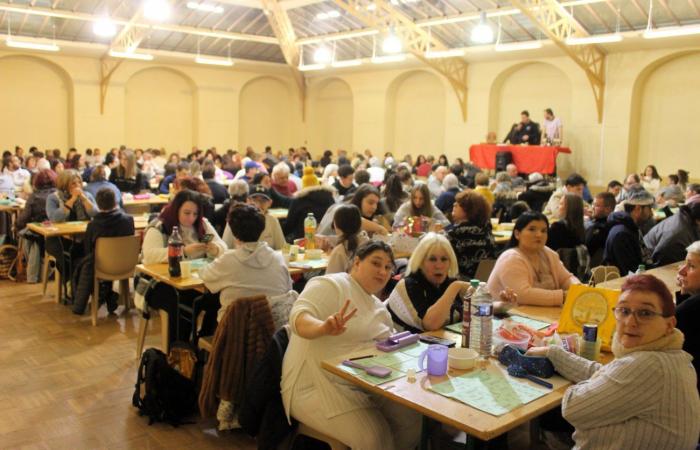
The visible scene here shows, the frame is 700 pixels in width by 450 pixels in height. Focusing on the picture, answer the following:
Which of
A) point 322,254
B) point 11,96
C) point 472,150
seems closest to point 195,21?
point 11,96

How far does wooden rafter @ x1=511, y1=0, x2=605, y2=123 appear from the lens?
11.9 metres

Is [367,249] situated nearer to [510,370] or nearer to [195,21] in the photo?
[510,370]

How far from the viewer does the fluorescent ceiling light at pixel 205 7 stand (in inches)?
607

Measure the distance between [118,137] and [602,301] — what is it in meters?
16.7

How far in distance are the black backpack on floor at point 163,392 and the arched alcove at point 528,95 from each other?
12537mm

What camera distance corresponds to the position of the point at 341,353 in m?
2.87

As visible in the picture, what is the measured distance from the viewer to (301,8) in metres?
16.1

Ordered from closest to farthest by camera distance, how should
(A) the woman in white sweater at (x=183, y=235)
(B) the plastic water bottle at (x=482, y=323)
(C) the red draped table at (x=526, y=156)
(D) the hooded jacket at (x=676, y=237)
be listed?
(B) the plastic water bottle at (x=482, y=323) → (A) the woman in white sweater at (x=183, y=235) → (D) the hooded jacket at (x=676, y=237) → (C) the red draped table at (x=526, y=156)

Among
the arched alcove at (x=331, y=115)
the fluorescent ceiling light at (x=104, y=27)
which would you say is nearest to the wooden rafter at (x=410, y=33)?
the arched alcove at (x=331, y=115)

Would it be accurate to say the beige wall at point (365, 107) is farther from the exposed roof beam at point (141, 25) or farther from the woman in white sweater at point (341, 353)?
the woman in white sweater at point (341, 353)

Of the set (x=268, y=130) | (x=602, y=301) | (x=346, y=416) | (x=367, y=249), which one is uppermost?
(x=268, y=130)

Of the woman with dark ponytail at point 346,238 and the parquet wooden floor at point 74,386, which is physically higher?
the woman with dark ponytail at point 346,238

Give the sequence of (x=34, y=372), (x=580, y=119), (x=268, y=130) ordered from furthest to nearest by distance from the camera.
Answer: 1. (x=268, y=130)
2. (x=580, y=119)
3. (x=34, y=372)

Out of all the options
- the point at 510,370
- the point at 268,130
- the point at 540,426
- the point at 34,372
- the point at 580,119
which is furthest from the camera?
the point at 268,130
